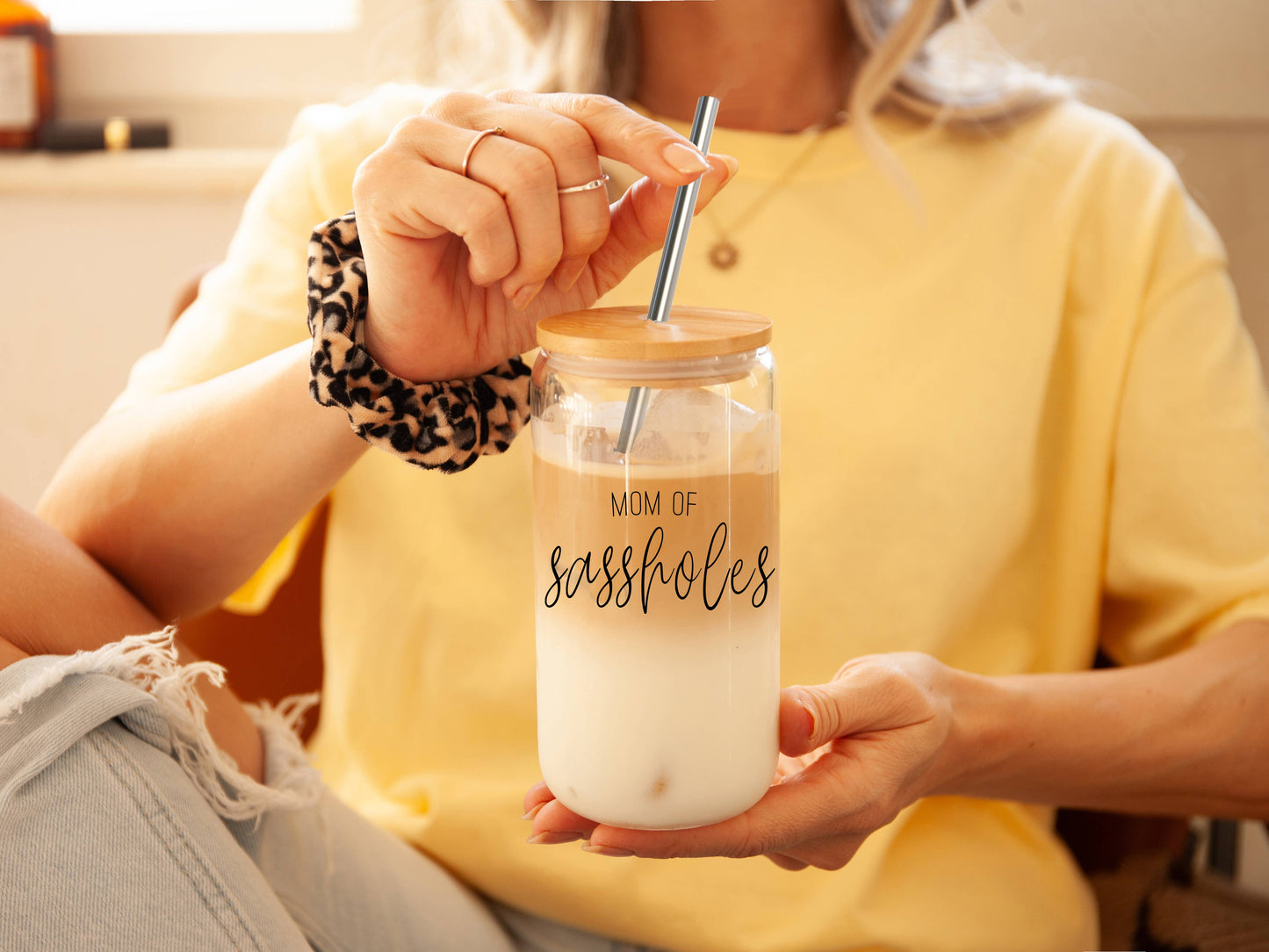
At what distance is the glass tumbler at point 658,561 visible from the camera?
0.49 metres

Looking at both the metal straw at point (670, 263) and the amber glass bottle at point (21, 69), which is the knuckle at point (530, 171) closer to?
the metal straw at point (670, 263)

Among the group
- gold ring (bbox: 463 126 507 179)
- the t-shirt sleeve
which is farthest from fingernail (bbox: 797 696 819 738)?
the t-shirt sleeve

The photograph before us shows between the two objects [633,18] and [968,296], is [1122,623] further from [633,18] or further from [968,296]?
[633,18]

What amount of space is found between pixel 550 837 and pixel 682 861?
0.28 m

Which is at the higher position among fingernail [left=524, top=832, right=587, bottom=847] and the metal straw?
the metal straw

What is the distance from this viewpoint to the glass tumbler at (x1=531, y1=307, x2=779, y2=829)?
0.49 metres

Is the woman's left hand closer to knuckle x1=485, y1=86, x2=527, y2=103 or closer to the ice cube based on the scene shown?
the ice cube

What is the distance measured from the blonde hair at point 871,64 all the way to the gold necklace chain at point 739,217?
45 mm

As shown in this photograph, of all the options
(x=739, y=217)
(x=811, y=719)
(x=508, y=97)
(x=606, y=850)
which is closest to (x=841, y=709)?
(x=811, y=719)

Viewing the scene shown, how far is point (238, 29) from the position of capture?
1.70 m

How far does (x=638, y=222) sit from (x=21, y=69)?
4.78ft

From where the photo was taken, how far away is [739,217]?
0.94 metres

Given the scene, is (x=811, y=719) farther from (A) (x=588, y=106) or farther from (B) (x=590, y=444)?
(A) (x=588, y=106)

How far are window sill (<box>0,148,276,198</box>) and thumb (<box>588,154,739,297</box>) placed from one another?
1101mm
